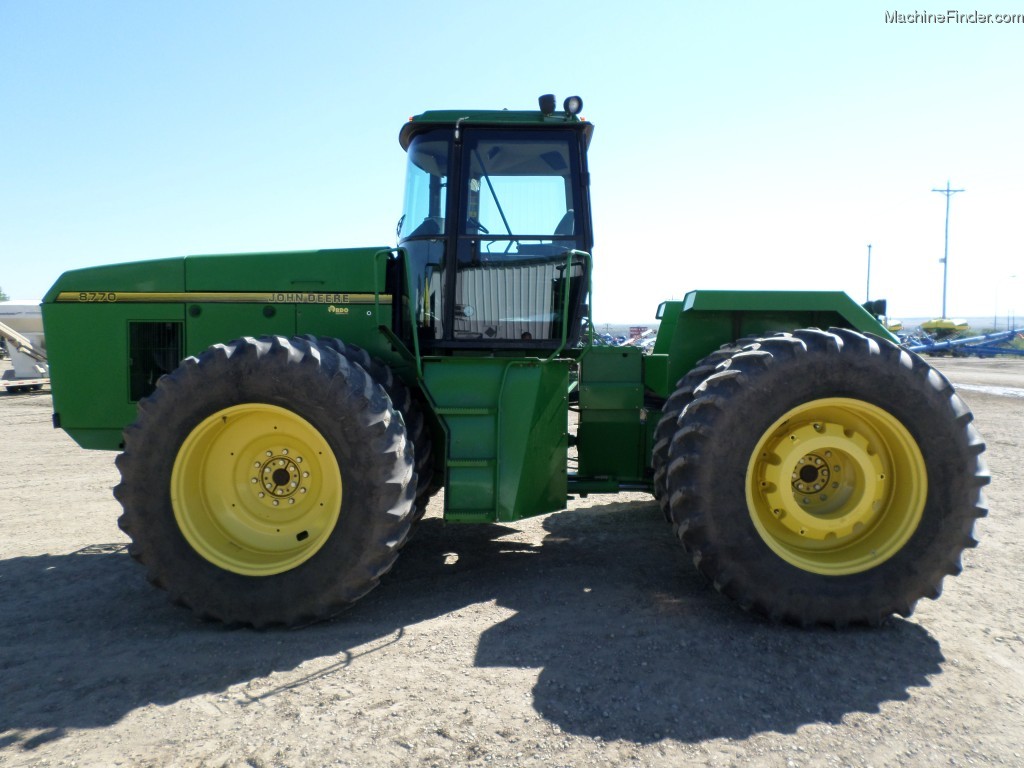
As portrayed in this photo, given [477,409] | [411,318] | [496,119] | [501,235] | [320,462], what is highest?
[496,119]

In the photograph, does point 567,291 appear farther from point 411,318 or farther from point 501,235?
point 411,318

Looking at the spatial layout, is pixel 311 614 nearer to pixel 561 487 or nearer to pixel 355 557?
pixel 355 557

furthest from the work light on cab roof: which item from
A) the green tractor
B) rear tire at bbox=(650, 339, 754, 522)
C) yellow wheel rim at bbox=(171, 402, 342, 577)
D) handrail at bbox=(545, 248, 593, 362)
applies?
yellow wheel rim at bbox=(171, 402, 342, 577)

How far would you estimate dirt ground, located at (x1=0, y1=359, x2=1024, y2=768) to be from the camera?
2588mm

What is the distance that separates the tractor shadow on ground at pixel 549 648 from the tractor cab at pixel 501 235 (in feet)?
5.10

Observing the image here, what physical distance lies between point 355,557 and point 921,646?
2.81 m

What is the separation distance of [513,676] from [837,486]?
81.1 inches

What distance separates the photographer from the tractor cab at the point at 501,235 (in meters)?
4.50

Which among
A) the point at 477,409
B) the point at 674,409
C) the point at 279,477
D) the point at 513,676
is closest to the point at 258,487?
the point at 279,477

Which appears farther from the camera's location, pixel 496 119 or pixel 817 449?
pixel 496 119

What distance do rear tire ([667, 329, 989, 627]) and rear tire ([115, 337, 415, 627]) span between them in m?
1.53

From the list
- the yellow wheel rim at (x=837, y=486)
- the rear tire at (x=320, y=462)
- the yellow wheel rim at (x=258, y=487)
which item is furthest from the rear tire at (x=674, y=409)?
the yellow wheel rim at (x=258, y=487)

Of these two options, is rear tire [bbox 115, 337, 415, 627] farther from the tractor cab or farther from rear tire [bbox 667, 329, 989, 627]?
rear tire [bbox 667, 329, 989, 627]

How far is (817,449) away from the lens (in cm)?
376
